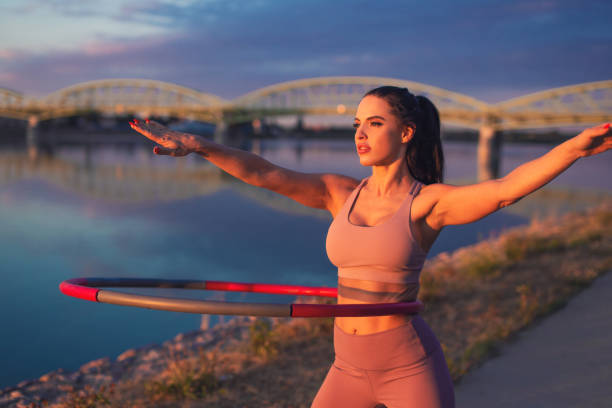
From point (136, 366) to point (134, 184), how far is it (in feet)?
106

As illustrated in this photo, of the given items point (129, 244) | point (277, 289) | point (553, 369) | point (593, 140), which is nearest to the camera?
point (593, 140)

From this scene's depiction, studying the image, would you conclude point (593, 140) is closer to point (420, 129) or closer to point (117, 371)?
point (420, 129)

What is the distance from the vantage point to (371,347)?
238 cm

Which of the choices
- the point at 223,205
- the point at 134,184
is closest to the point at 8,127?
the point at 134,184

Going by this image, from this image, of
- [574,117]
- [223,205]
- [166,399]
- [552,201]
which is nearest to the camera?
[166,399]

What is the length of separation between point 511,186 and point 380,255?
2.12 ft

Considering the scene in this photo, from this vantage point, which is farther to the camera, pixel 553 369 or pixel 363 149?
pixel 553 369

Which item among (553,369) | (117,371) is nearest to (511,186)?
(553,369)

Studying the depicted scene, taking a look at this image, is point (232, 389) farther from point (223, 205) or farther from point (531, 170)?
point (223, 205)

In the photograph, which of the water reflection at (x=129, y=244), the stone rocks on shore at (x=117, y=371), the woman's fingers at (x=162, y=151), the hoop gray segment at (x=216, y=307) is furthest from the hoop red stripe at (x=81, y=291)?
the water reflection at (x=129, y=244)

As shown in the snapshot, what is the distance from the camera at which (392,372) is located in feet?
7.73

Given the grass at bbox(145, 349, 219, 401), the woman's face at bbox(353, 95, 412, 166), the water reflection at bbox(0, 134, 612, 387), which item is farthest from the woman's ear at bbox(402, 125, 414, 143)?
the water reflection at bbox(0, 134, 612, 387)

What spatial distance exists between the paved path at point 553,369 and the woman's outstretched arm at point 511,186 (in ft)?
8.90

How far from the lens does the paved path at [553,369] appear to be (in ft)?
14.5
